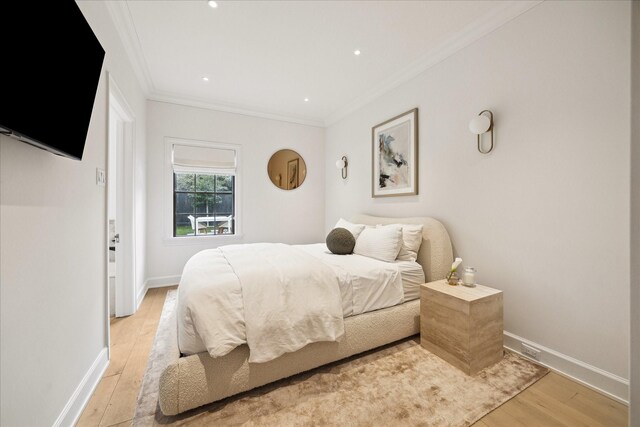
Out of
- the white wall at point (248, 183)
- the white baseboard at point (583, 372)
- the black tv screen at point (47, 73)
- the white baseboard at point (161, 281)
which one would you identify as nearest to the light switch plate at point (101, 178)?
the black tv screen at point (47, 73)

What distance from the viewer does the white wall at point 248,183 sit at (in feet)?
12.4

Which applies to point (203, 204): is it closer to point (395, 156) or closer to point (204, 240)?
point (204, 240)

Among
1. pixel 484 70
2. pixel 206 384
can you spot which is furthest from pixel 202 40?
pixel 206 384

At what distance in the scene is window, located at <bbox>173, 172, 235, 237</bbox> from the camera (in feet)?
13.3

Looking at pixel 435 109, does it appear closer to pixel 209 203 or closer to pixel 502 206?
pixel 502 206

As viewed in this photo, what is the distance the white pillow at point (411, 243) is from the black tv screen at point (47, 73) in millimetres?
2547

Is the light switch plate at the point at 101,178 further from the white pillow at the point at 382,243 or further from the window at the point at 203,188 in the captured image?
the white pillow at the point at 382,243

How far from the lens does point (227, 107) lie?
4.10 m

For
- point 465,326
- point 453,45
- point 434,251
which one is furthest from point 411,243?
point 453,45

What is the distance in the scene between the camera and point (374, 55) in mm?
2807

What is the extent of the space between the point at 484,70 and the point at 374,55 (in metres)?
1.09

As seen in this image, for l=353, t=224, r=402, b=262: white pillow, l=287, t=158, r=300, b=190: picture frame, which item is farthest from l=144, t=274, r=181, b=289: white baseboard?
l=353, t=224, r=402, b=262: white pillow

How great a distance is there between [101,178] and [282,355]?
71.7 inches

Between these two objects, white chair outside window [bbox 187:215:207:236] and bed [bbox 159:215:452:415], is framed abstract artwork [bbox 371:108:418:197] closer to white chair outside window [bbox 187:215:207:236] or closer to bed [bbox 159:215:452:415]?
bed [bbox 159:215:452:415]
